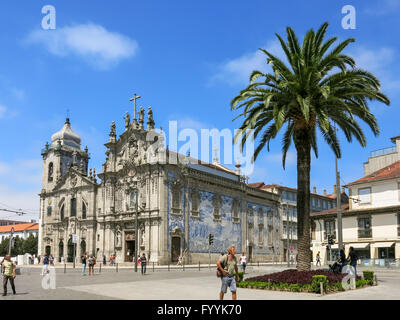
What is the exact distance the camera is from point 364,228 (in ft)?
139

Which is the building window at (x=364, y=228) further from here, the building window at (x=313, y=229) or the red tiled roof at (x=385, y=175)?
the building window at (x=313, y=229)

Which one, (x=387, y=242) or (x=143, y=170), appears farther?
(x=143, y=170)

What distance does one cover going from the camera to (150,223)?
48250 mm

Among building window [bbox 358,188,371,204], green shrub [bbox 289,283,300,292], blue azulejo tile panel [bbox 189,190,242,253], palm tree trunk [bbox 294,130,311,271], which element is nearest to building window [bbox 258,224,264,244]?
blue azulejo tile panel [bbox 189,190,242,253]

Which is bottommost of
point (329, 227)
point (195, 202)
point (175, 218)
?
point (329, 227)

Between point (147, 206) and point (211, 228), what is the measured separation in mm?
9186

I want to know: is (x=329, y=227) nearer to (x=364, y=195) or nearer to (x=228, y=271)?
(x=364, y=195)

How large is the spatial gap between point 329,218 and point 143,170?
2104 centimetres

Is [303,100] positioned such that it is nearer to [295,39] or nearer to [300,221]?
[295,39]

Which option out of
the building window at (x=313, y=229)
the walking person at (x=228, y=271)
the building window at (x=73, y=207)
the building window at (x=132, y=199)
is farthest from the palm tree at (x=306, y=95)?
the building window at (x=73, y=207)

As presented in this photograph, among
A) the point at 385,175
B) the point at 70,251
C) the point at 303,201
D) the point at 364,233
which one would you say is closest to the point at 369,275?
the point at 303,201

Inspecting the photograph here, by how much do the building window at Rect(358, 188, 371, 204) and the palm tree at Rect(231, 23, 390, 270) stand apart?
75.8 feet

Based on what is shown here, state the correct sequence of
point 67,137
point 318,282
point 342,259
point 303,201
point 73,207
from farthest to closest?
point 67,137
point 73,207
point 342,259
point 303,201
point 318,282
